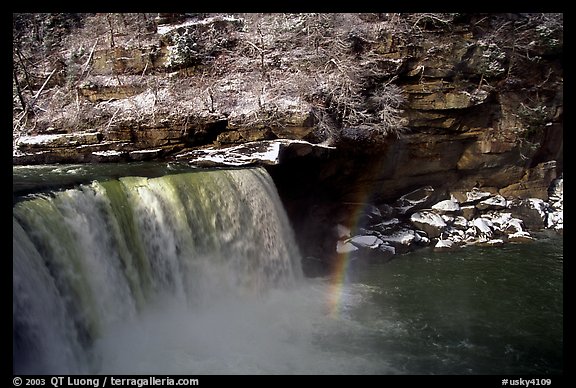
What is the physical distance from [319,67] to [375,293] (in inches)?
339

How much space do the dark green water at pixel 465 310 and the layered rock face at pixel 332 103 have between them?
2.66 m

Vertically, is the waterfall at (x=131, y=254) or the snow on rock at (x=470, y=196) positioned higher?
the waterfall at (x=131, y=254)

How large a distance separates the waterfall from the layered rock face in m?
2.27

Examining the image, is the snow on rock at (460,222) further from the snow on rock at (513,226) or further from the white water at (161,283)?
the white water at (161,283)

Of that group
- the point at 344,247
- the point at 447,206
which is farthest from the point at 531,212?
the point at 344,247

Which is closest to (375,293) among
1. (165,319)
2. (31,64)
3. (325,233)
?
(325,233)

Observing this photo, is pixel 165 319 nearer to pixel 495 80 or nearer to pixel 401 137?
pixel 401 137

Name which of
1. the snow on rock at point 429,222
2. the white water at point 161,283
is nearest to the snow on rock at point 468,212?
the snow on rock at point 429,222

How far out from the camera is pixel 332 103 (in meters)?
13.9

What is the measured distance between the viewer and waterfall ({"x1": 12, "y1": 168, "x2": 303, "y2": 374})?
6016mm

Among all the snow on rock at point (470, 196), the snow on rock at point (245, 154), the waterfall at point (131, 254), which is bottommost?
the snow on rock at point (470, 196)

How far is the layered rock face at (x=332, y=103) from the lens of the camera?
1324 cm

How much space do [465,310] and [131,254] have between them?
289 inches

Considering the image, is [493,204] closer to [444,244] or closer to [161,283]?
[444,244]
